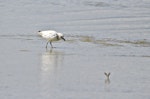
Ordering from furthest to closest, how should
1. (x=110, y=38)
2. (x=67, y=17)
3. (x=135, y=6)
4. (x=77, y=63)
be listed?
(x=135, y=6) < (x=67, y=17) < (x=110, y=38) < (x=77, y=63)

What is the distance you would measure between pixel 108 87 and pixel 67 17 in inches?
367

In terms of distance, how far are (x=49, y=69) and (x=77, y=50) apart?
2.51m

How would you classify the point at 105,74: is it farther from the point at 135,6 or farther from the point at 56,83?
the point at 135,6

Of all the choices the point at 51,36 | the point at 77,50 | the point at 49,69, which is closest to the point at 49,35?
the point at 51,36

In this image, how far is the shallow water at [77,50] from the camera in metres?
9.66

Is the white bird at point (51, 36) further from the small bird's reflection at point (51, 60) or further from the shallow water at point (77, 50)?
the small bird's reflection at point (51, 60)

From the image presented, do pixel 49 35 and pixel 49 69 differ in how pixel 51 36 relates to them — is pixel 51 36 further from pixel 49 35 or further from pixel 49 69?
pixel 49 69

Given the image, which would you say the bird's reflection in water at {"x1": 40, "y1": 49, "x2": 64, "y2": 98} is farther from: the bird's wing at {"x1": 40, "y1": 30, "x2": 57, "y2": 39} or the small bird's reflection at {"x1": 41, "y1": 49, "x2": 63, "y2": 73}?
the bird's wing at {"x1": 40, "y1": 30, "x2": 57, "y2": 39}

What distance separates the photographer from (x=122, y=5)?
22312 mm

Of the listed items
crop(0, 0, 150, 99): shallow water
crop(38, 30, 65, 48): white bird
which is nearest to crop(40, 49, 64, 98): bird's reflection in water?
crop(0, 0, 150, 99): shallow water

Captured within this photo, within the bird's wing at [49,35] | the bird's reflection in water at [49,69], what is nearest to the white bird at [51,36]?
the bird's wing at [49,35]

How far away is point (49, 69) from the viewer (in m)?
11.5

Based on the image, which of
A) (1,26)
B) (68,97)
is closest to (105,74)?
(68,97)

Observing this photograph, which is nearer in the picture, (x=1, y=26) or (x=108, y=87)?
(x=108, y=87)
